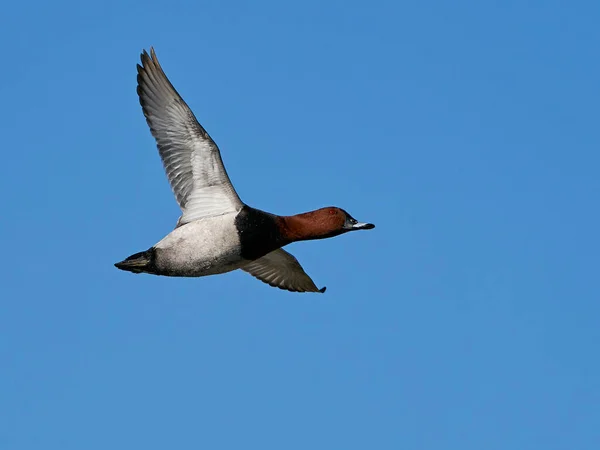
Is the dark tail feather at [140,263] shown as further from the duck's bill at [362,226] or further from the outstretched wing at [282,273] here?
the outstretched wing at [282,273]

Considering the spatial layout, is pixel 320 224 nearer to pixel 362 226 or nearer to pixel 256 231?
pixel 362 226

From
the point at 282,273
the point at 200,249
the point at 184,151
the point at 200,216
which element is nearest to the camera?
the point at 200,249

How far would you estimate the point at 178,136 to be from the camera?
15984mm

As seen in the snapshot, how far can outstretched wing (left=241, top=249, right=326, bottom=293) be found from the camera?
18766 mm

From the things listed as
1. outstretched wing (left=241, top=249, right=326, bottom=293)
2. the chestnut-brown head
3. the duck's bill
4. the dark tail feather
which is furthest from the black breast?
outstretched wing (left=241, top=249, right=326, bottom=293)

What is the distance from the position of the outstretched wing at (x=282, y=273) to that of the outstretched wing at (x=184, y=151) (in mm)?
3047

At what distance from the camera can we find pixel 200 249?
15539mm

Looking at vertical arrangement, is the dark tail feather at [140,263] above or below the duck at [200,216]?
below

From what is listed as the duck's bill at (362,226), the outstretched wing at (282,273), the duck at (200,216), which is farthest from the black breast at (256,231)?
the outstretched wing at (282,273)

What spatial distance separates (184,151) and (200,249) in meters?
1.52

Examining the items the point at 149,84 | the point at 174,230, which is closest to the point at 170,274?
the point at 174,230

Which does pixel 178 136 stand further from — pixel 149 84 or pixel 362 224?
pixel 362 224

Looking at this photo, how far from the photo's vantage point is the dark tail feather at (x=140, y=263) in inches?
624

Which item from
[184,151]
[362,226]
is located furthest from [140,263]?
[362,226]
